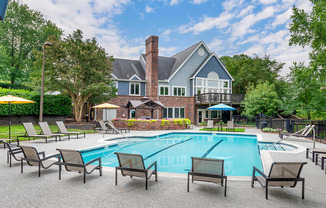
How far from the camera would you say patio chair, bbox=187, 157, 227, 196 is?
13.7ft

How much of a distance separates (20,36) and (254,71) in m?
36.4

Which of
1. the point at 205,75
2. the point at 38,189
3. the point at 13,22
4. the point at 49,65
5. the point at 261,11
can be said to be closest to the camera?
the point at 38,189

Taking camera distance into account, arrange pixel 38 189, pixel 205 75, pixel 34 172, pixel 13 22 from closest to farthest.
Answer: pixel 38 189
pixel 34 172
pixel 205 75
pixel 13 22

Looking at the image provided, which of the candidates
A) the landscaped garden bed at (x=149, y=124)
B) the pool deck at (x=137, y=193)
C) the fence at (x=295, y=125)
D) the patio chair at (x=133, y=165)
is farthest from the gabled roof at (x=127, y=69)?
the patio chair at (x=133, y=165)

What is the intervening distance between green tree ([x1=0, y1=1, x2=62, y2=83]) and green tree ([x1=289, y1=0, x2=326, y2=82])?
30.5m

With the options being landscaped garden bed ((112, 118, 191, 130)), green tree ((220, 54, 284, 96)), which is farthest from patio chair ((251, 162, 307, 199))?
green tree ((220, 54, 284, 96))

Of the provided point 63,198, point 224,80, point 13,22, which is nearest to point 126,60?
point 224,80

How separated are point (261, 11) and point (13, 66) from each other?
34.6 metres

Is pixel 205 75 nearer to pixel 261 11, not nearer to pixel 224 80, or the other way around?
pixel 224 80

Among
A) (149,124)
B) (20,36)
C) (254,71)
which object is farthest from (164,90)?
(20,36)

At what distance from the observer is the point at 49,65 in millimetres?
17906

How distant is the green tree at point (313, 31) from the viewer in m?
16.3

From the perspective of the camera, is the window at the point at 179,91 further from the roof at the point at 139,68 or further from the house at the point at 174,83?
the roof at the point at 139,68

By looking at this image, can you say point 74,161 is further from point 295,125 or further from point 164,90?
point 164,90
